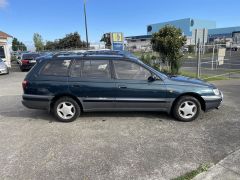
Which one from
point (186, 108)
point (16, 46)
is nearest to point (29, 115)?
point (186, 108)

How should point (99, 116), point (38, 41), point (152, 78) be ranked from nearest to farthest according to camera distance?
1. point (152, 78)
2. point (99, 116)
3. point (38, 41)

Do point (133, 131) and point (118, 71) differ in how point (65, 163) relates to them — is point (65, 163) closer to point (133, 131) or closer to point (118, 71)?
point (133, 131)

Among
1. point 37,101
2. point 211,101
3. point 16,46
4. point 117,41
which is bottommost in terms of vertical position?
point 211,101

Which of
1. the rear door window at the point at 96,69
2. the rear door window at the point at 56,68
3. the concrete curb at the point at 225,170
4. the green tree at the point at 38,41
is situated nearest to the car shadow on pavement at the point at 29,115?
the rear door window at the point at 56,68

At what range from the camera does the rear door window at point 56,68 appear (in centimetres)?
558

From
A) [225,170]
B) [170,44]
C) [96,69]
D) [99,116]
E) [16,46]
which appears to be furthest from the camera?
[16,46]

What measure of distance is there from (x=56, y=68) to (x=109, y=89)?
1.36 m

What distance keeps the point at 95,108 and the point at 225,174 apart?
3198 mm

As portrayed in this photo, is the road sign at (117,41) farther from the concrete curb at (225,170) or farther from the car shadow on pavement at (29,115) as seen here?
the concrete curb at (225,170)

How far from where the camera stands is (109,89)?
215 inches

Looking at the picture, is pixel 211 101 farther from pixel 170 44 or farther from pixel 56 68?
pixel 170 44

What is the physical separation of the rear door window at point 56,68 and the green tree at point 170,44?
830 cm

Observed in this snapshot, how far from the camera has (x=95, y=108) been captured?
565cm

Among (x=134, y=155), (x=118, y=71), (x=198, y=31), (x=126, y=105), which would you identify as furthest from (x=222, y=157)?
(x=198, y=31)
